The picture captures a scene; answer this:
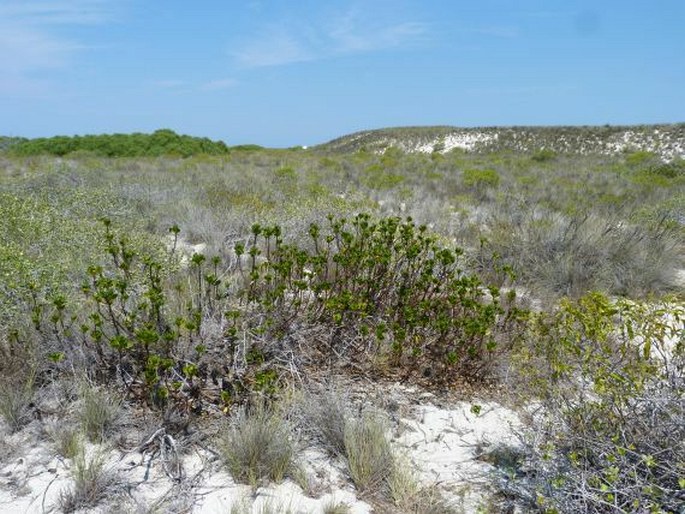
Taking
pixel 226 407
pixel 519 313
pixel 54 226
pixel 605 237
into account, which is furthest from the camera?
pixel 605 237

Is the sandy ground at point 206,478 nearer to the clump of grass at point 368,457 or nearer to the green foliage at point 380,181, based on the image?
the clump of grass at point 368,457

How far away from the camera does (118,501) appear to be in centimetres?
259

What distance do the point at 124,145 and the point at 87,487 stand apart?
80.4 ft

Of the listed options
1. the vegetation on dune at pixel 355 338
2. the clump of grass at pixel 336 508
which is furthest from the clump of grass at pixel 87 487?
the clump of grass at pixel 336 508

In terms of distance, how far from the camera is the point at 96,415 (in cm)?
299

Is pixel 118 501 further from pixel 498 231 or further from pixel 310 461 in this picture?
pixel 498 231

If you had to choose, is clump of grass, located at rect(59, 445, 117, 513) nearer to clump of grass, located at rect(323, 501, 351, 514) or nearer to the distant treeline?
clump of grass, located at rect(323, 501, 351, 514)

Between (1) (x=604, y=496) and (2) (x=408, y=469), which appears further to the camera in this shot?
(2) (x=408, y=469)

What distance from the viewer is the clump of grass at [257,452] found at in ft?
9.08

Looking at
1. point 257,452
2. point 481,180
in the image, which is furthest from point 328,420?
point 481,180

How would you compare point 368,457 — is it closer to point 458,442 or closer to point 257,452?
point 257,452

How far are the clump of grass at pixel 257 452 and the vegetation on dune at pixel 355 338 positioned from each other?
1cm

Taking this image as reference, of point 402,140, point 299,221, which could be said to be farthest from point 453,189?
point 402,140

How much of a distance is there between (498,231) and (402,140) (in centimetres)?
3778
